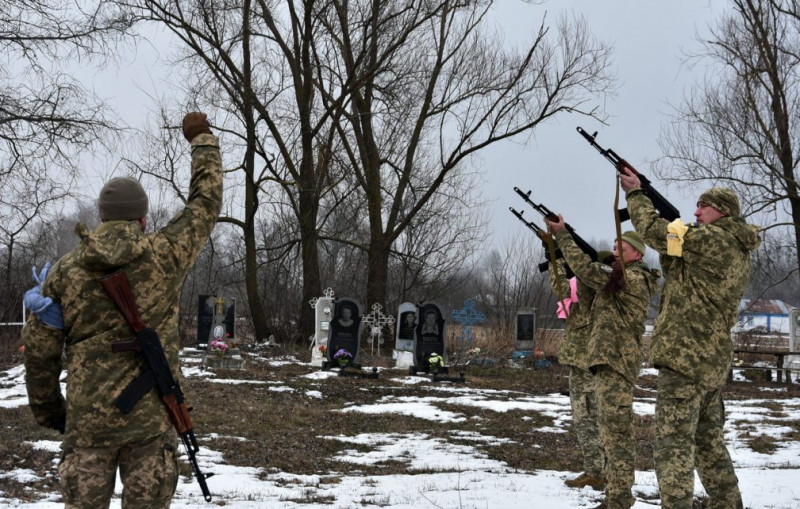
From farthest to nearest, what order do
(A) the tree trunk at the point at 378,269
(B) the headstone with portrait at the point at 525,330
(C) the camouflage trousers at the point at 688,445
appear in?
1. (A) the tree trunk at the point at 378,269
2. (B) the headstone with portrait at the point at 525,330
3. (C) the camouflage trousers at the point at 688,445

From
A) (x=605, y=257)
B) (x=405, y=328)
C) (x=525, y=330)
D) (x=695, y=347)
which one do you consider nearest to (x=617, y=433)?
(x=695, y=347)

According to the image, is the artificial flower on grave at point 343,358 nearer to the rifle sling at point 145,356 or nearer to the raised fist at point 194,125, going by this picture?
the raised fist at point 194,125

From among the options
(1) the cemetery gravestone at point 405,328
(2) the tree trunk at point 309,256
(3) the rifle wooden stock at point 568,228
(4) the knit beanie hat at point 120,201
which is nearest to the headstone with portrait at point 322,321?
(1) the cemetery gravestone at point 405,328

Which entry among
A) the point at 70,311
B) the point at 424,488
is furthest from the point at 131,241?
the point at 424,488

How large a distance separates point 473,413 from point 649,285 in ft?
22.7

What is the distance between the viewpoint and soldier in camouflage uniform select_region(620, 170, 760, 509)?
452 centimetres

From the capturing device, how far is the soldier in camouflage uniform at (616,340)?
17.0ft

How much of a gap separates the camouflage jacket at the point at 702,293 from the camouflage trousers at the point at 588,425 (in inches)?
76.1

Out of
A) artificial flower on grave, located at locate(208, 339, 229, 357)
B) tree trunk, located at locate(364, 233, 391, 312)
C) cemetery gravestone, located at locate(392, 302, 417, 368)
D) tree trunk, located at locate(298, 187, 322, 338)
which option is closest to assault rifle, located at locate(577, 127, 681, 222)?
artificial flower on grave, located at locate(208, 339, 229, 357)

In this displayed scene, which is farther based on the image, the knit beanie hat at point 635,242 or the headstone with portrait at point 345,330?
the headstone with portrait at point 345,330

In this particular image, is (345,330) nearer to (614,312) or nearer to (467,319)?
(467,319)

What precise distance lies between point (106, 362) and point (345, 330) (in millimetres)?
15252

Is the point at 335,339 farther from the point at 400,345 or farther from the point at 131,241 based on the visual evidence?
the point at 131,241

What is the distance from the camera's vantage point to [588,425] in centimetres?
657
